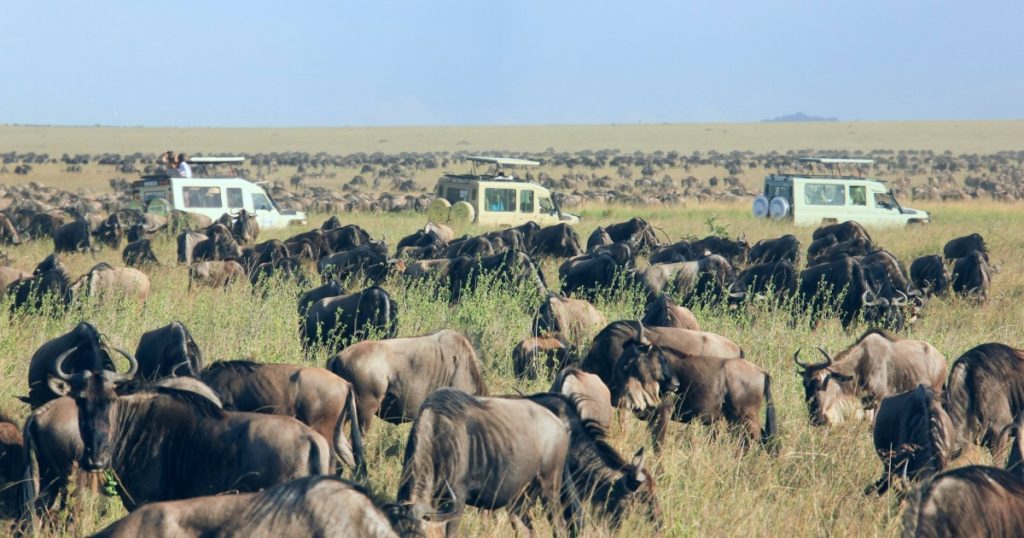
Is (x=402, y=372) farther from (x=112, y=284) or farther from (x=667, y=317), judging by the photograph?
(x=112, y=284)

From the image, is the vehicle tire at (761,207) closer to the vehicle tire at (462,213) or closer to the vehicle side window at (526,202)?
the vehicle side window at (526,202)

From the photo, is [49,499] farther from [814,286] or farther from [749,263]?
[749,263]

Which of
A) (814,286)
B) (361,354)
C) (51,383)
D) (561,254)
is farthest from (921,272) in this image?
(51,383)

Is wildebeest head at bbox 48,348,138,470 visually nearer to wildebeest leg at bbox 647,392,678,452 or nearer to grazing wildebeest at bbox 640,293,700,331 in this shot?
wildebeest leg at bbox 647,392,678,452

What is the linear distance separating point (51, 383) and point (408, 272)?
871 cm

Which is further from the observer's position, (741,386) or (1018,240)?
(1018,240)

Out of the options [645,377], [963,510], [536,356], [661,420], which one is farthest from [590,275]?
[963,510]

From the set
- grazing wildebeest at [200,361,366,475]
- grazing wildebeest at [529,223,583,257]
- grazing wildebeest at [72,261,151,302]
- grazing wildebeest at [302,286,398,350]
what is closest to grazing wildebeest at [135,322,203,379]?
grazing wildebeest at [200,361,366,475]

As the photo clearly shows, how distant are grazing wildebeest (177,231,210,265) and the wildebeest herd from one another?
529 centimetres

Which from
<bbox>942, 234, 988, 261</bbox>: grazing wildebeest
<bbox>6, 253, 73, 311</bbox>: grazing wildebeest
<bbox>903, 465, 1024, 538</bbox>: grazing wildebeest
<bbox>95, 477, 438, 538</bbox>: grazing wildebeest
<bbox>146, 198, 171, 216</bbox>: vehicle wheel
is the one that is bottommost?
<bbox>942, 234, 988, 261</bbox>: grazing wildebeest

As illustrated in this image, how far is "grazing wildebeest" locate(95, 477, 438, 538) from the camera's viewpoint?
4.48 meters

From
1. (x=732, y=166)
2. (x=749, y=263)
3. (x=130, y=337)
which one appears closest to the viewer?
(x=130, y=337)

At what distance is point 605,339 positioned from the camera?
28.8 feet

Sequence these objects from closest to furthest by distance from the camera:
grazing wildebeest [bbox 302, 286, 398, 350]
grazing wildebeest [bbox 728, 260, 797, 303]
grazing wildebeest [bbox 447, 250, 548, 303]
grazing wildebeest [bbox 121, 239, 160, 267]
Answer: grazing wildebeest [bbox 302, 286, 398, 350]
grazing wildebeest [bbox 447, 250, 548, 303]
grazing wildebeest [bbox 728, 260, 797, 303]
grazing wildebeest [bbox 121, 239, 160, 267]
